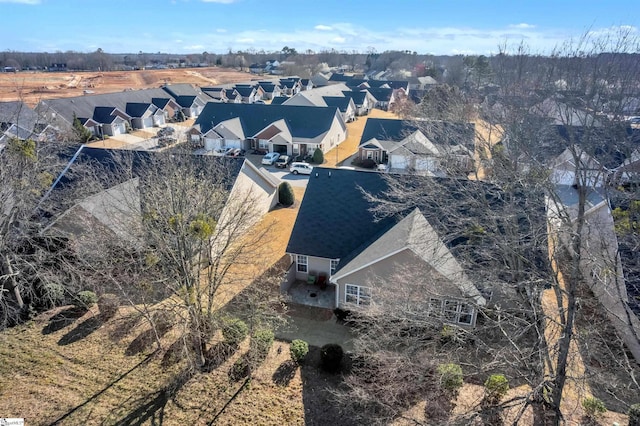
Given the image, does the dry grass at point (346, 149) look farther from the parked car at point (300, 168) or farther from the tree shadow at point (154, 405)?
the tree shadow at point (154, 405)

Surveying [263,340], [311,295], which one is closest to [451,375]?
[263,340]

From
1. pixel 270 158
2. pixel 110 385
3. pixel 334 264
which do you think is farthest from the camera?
pixel 270 158

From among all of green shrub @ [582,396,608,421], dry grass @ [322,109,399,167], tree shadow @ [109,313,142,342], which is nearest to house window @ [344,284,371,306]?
green shrub @ [582,396,608,421]

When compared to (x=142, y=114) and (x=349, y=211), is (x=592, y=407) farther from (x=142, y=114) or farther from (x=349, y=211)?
(x=142, y=114)

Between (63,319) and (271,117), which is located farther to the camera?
(271,117)

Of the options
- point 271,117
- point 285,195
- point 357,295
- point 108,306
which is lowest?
point 108,306

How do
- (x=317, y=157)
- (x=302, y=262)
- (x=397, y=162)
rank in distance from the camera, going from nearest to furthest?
(x=302, y=262), (x=397, y=162), (x=317, y=157)

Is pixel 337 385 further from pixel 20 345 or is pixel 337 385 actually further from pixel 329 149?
pixel 329 149

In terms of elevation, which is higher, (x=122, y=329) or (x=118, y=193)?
(x=118, y=193)
